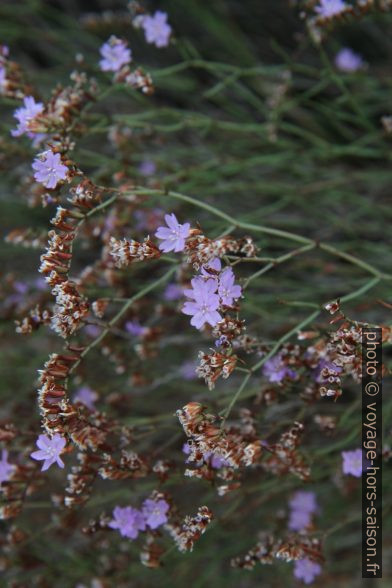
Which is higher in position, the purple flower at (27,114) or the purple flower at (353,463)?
the purple flower at (27,114)

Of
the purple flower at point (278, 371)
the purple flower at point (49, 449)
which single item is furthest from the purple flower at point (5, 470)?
the purple flower at point (278, 371)

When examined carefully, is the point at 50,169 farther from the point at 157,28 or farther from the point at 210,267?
the point at 157,28

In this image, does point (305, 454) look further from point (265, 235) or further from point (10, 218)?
point (10, 218)

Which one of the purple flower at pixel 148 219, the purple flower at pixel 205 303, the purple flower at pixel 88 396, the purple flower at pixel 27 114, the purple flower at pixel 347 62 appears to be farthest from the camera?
the purple flower at pixel 347 62

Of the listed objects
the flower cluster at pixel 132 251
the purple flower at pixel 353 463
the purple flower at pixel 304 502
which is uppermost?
the flower cluster at pixel 132 251

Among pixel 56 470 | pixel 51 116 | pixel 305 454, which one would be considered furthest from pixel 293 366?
pixel 56 470

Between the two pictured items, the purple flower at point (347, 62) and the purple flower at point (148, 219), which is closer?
the purple flower at point (148, 219)

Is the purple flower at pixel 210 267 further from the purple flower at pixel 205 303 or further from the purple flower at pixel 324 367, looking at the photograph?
the purple flower at pixel 324 367
